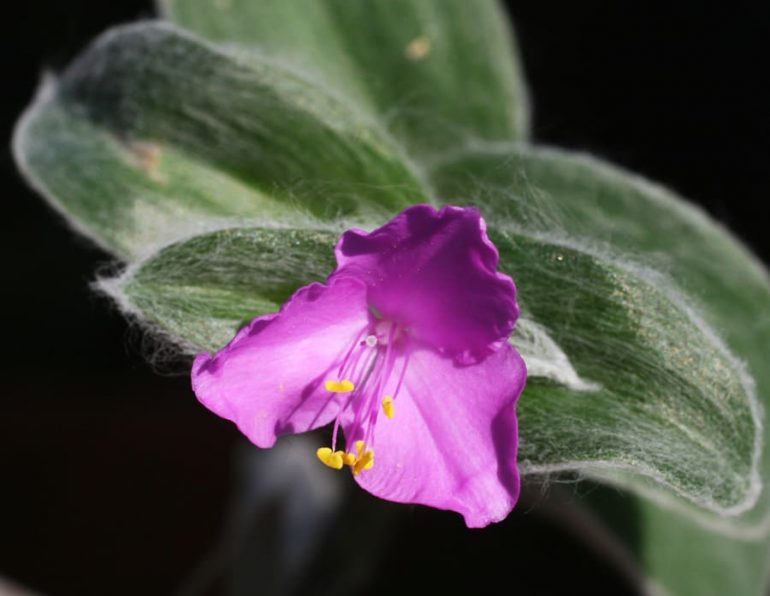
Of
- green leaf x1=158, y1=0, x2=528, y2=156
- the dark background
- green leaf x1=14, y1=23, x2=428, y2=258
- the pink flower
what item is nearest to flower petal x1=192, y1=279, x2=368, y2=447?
the pink flower

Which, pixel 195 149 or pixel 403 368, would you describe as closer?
pixel 403 368

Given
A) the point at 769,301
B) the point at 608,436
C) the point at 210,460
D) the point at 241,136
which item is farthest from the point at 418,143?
the point at 210,460

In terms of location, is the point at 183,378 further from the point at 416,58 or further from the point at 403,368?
the point at 403,368

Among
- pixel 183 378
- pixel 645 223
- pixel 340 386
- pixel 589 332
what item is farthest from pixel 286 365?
pixel 183 378

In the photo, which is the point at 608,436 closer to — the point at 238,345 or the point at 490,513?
the point at 490,513

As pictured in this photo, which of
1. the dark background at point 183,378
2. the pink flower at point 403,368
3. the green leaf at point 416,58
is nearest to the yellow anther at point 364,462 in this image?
the pink flower at point 403,368

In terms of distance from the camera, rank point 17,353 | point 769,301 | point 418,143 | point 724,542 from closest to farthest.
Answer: point 769,301
point 418,143
point 724,542
point 17,353

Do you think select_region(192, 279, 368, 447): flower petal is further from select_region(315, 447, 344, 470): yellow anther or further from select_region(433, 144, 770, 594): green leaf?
select_region(433, 144, 770, 594): green leaf
